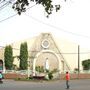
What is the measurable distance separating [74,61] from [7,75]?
19.2 m

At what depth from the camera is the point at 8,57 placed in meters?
73.2

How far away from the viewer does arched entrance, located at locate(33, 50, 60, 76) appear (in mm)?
78500

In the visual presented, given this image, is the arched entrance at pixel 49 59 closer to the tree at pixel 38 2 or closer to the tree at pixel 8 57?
the tree at pixel 8 57

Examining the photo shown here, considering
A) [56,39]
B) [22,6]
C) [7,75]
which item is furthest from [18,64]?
[22,6]

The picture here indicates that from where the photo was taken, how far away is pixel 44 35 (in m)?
78.8

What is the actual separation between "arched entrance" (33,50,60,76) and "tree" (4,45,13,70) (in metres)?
6.36

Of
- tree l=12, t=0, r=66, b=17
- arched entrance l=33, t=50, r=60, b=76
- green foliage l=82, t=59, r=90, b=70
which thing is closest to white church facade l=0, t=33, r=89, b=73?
arched entrance l=33, t=50, r=60, b=76

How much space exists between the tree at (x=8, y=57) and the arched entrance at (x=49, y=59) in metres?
6.36

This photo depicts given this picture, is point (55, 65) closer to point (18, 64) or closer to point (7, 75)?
point (18, 64)

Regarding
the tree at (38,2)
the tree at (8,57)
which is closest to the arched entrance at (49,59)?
the tree at (8,57)

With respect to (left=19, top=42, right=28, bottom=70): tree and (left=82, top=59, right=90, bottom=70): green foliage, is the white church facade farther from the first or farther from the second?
(left=19, top=42, right=28, bottom=70): tree

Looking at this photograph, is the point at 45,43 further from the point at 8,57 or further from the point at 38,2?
the point at 38,2

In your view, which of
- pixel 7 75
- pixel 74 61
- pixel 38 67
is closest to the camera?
pixel 7 75

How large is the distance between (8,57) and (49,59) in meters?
9.09
